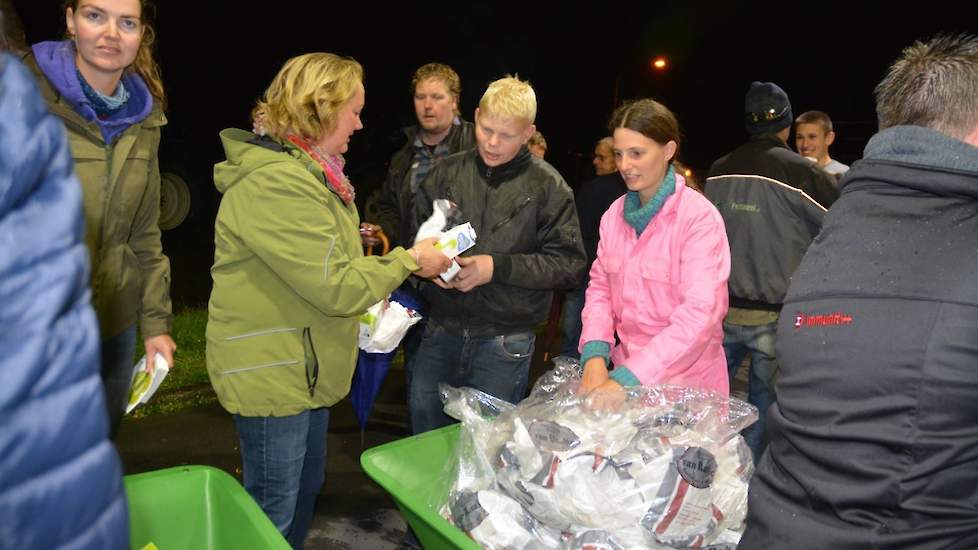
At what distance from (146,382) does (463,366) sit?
3.74 feet

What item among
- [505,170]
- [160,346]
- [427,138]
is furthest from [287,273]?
[427,138]

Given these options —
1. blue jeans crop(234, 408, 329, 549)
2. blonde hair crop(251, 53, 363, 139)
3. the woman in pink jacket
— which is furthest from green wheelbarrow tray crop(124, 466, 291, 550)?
the woman in pink jacket

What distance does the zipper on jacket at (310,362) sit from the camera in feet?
6.72

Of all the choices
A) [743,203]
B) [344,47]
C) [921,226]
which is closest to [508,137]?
[743,203]

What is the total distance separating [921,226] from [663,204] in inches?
45.9

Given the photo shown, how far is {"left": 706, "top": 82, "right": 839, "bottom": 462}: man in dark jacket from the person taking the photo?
340 centimetres

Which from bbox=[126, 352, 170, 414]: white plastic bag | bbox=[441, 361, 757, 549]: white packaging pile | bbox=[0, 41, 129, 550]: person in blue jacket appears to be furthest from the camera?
bbox=[126, 352, 170, 414]: white plastic bag

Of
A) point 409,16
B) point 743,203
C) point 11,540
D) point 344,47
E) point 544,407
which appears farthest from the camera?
point 409,16

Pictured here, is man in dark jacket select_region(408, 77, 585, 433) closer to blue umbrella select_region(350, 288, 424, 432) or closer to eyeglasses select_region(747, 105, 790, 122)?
blue umbrella select_region(350, 288, 424, 432)

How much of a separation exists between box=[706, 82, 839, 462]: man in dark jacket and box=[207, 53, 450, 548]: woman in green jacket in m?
2.03

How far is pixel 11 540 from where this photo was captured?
2.25 feet

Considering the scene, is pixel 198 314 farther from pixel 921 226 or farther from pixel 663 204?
pixel 921 226

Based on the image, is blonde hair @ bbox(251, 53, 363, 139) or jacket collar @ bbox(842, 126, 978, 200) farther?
blonde hair @ bbox(251, 53, 363, 139)

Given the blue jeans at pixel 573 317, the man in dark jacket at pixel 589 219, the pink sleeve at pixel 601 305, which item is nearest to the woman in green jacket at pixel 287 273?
the pink sleeve at pixel 601 305
